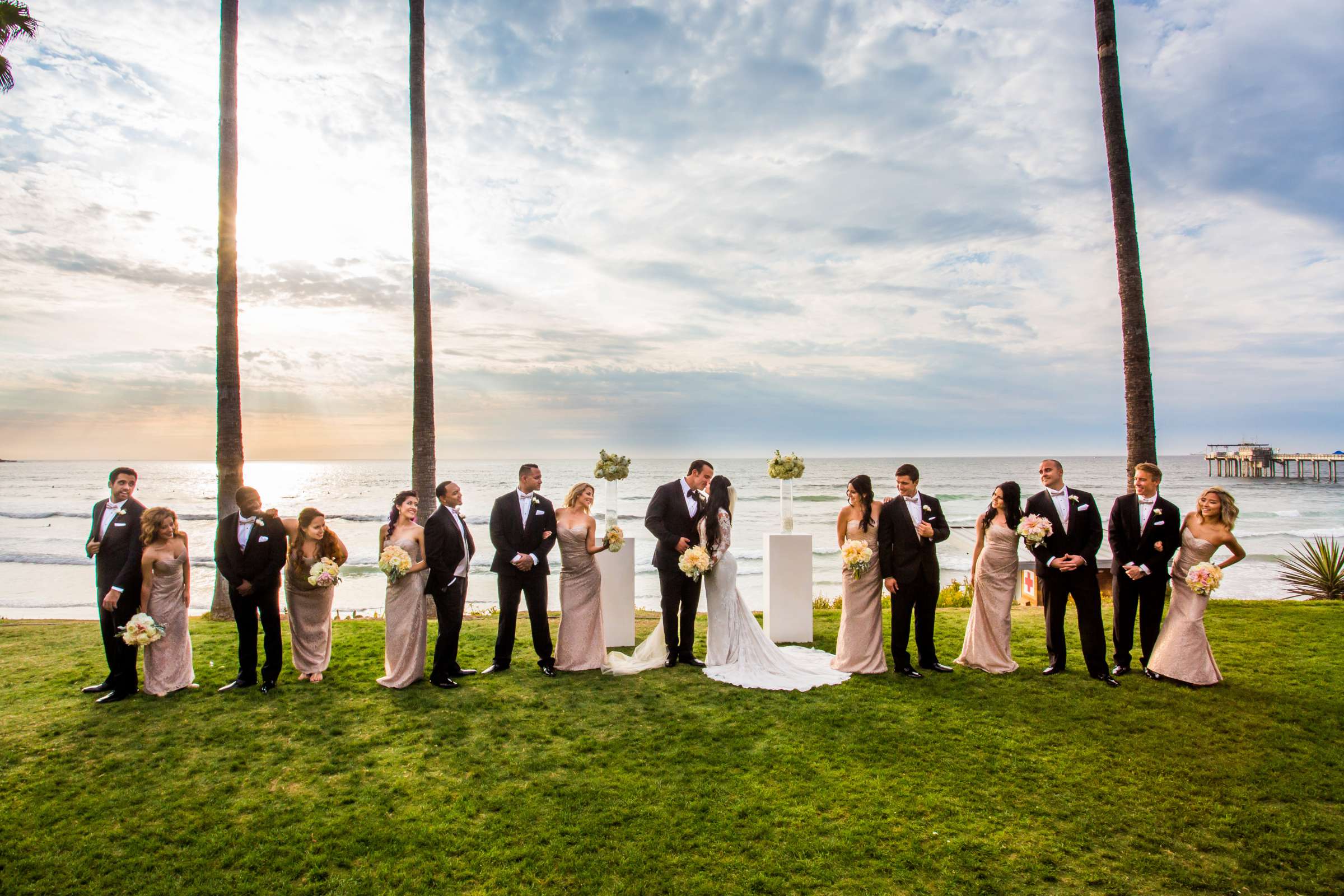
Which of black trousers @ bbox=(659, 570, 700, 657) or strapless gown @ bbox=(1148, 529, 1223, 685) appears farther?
black trousers @ bbox=(659, 570, 700, 657)

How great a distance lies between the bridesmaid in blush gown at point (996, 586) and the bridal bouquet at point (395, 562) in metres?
5.53

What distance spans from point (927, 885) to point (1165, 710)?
3.70 m

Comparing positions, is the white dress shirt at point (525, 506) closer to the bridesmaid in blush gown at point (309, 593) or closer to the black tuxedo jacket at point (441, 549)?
the black tuxedo jacket at point (441, 549)

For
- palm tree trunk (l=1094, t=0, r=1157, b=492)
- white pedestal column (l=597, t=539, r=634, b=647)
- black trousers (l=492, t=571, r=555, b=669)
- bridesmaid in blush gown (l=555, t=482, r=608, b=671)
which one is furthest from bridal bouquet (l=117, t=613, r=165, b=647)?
palm tree trunk (l=1094, t=0, r=1157, b=492)

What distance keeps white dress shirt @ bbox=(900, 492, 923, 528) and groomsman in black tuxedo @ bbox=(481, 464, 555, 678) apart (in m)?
3.58

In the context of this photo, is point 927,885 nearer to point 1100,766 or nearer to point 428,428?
point 1100,766

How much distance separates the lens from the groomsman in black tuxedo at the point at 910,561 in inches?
273

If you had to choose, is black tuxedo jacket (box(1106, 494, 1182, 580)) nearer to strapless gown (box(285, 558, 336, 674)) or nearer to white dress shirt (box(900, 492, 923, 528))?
white dress shirt (box(900, 492, 923, 528))

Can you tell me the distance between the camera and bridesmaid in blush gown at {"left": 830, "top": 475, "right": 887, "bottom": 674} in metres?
7.10

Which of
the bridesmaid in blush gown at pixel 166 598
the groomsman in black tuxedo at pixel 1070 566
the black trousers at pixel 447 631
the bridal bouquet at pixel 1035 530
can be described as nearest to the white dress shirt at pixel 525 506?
the black trousers at pixel 447 631

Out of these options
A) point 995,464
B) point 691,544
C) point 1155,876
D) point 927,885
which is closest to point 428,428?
point 691,544

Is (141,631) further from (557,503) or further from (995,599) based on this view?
(557,503)

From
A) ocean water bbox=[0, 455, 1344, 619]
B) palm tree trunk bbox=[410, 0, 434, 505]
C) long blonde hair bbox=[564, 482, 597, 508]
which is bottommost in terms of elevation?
ocean water bbox=[0, 455, 1344, 619]

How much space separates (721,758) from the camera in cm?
503
